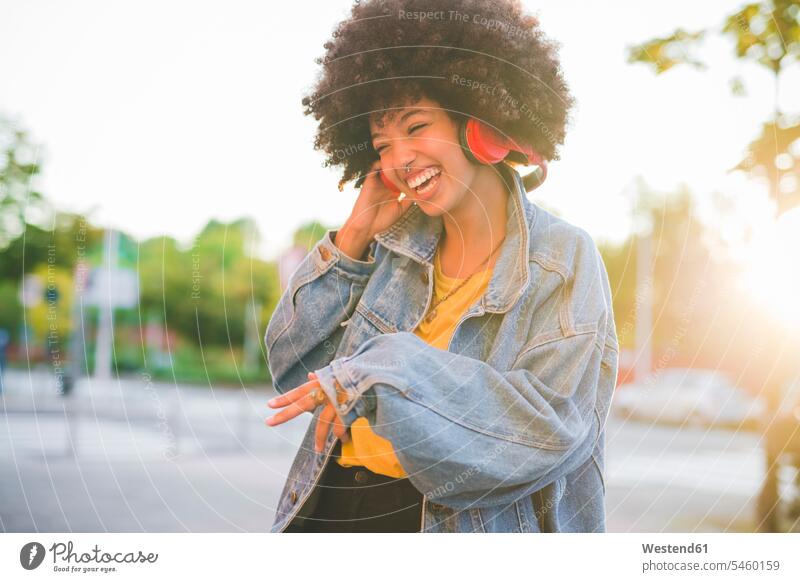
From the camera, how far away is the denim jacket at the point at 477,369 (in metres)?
1.11

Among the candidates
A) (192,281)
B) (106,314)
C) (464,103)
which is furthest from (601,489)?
(106,314)

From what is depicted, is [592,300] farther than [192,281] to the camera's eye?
No

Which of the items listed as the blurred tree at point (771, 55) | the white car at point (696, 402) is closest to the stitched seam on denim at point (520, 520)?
the blurred tree at point (771, 55)

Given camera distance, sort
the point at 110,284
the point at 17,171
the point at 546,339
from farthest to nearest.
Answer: the point at 110,284 → the point at 17,171 → the point at 546,339

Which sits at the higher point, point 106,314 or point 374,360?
point 106,314

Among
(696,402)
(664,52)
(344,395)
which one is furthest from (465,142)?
(696,402)

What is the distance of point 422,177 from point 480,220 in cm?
12

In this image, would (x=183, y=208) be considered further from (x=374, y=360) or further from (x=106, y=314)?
(x=374, y=360)

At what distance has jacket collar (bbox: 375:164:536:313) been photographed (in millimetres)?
1230

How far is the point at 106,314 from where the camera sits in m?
2.12

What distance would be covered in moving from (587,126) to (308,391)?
0.92 m

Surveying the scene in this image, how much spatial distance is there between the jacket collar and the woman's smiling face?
4cm

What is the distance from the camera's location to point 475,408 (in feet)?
3.75

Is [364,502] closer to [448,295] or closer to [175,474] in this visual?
[448,295]
